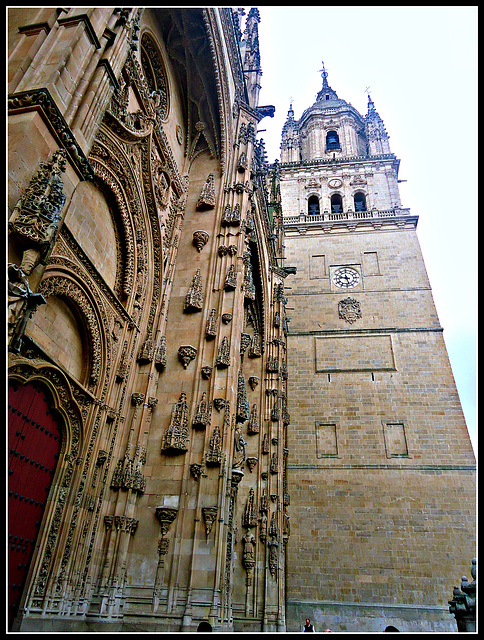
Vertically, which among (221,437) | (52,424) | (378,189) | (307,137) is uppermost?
(307,137)

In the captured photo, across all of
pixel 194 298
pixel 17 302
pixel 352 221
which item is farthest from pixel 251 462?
pixel 352 221

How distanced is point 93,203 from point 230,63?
7638 millimetres

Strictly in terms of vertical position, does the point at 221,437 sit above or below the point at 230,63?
below

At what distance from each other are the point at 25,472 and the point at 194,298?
5333 millimetres

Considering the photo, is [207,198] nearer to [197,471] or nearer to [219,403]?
[219,403]

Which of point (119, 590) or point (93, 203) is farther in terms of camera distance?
point (93, 203)

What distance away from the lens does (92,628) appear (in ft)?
23.3

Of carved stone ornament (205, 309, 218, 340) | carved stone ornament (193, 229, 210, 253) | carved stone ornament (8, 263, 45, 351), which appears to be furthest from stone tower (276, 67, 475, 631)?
carved stone ornament (8, 263, 45, 351)

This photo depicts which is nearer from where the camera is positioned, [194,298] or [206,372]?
[206,372]

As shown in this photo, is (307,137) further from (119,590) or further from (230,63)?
(119,590)

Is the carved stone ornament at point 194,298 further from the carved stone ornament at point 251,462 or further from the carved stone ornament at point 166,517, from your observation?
the carved stone ornament at point 251,462

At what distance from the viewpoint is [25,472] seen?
254 inches

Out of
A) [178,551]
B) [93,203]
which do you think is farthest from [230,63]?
[178,551]

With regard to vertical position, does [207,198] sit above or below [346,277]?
below
